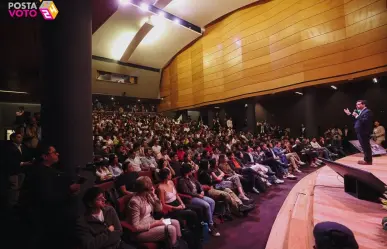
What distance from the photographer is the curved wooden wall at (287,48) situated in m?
6.98

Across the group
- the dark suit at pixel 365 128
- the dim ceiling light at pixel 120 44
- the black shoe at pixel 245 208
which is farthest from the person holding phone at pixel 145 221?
the dim ceiling light at pixel 120 44

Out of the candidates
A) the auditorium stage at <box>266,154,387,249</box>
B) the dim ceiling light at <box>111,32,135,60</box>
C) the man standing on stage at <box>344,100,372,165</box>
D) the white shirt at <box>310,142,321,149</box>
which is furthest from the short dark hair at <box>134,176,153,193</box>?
the dim ceiling light at <box>111,32,135,60</box>

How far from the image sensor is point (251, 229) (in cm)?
309

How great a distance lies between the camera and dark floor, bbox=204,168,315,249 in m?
2.72

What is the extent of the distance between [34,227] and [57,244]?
0.58m

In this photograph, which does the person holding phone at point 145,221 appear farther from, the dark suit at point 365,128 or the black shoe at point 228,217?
the dark suit at point 365,128

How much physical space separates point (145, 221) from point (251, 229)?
158 cm

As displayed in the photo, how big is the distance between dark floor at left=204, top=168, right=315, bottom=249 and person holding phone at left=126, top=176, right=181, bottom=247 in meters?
0.73

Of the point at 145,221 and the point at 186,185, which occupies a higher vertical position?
the point at 186,185

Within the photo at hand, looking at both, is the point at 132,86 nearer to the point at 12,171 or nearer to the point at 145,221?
the point at 12,171

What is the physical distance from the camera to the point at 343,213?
173cm

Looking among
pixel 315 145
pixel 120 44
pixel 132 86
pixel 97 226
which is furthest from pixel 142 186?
pixel 132 86

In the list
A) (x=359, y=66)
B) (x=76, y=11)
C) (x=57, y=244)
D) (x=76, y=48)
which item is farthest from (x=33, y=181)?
(x=359, y=66)

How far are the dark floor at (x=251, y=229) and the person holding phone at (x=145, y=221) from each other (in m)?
0.73
